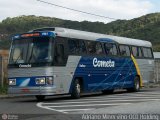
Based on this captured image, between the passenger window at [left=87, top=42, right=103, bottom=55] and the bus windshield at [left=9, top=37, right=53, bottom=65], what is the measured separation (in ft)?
13.5

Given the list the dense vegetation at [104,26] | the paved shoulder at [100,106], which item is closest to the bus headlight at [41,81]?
the paved shoulder at [100,106]

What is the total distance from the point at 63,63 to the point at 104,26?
66.5m

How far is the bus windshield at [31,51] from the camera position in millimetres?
22281

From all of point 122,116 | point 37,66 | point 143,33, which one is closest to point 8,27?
point 143,33

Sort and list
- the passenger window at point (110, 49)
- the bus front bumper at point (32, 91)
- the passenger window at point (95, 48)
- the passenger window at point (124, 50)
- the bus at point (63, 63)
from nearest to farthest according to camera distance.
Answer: the bus front bumper at point (32, 91) → the bus at point (63, 63) → the passenger window at point (95, 48) → the passenger window at point (110, 49) → the passenger window at point (124, 50)

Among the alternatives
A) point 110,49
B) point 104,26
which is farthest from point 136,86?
point 104,26

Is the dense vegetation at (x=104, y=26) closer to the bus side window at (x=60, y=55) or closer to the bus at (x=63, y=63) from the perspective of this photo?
the bus at (x=63, y=63)

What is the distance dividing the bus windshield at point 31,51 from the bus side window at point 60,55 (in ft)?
1.73

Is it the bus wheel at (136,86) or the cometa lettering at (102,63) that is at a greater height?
the cometa lettering at (102,63)

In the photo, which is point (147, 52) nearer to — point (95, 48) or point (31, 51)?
point (95, 48)

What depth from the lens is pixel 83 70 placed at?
25234 millimetres

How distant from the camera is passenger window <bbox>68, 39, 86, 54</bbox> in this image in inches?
952

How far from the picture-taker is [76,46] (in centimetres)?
2483

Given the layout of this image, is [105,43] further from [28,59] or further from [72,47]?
[28,59]
